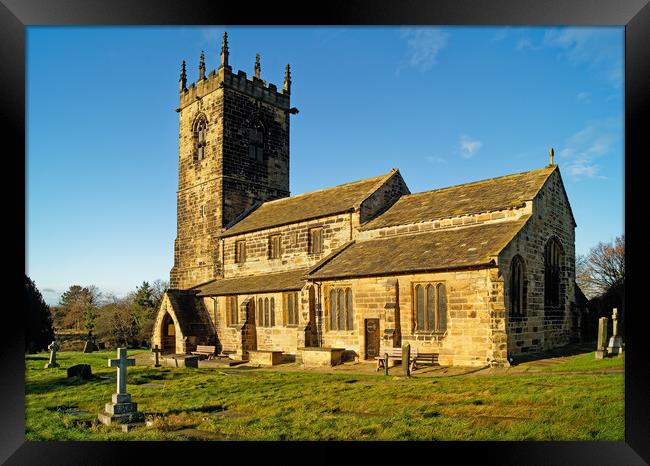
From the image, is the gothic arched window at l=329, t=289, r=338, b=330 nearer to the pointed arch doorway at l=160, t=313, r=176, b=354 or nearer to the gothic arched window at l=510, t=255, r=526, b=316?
the gothic arched window at l=510, t=255, r=526, b=316

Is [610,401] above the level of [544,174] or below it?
below

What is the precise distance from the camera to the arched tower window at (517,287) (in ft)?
63.3

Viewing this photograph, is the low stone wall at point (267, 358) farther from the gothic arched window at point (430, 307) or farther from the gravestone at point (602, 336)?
the gravestone at point (602, 336)

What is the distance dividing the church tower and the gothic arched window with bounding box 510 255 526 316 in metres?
20.5

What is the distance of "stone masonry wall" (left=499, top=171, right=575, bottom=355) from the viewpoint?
18.7m

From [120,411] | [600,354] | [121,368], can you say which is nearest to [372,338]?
[600,354]

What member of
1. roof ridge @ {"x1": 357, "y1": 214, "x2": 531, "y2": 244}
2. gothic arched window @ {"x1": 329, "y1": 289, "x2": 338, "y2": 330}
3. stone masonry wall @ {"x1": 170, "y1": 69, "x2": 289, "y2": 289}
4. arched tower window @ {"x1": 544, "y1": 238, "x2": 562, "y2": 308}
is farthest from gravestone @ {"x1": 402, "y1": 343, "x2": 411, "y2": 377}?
stone masonry wall @ {"x1": 170, "y1": 69, "x2": 289, "y2": 289}

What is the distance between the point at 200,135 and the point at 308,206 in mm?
12226

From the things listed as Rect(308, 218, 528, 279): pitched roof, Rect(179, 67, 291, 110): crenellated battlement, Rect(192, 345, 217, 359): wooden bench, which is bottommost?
Rect(192, 345, 217, 359): wooden bench
